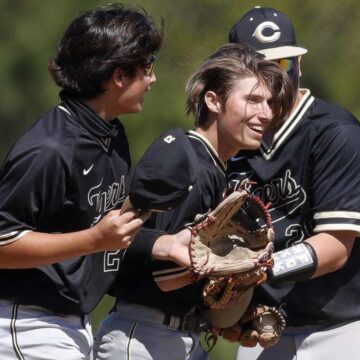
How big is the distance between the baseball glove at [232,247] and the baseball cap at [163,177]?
14 cm

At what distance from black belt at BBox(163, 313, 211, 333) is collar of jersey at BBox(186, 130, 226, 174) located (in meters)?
0.48

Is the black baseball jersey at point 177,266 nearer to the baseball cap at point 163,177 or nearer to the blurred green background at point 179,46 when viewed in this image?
the baseball cap at point 163,177

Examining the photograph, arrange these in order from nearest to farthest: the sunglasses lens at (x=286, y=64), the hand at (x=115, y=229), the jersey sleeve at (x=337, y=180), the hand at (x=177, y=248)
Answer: the hand at (x=115, y=229)
the hand at (x=177, y=248)
the jersey sleeve at (x=337, y=180)
the sunglasses lens at (x=286, y=64)

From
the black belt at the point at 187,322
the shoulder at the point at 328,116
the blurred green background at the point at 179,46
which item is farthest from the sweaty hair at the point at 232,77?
the blurred green background at the point at 179,46

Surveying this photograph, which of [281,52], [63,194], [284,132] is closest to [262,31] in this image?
[281,52]

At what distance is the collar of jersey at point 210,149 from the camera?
372 centimetres

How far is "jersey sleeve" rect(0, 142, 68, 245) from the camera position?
10.9 ft

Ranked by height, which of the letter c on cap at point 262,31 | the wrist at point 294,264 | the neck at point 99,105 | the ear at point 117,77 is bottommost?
the wrist at point 294,264

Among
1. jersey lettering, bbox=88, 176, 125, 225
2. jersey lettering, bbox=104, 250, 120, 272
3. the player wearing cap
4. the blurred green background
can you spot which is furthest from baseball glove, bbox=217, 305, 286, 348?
the blurred green background

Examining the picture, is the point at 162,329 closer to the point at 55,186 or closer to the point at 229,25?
the point at 55,186

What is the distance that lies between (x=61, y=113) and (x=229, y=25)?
3.75m

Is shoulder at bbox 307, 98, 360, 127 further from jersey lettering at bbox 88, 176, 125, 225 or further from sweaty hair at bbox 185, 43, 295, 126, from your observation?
jersey lettering at bbox 88, 176, 125, 225

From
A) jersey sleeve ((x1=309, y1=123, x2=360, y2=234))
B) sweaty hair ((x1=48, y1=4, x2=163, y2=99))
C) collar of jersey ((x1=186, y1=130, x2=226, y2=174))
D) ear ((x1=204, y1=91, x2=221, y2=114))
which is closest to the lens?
sweaty hair ((x1=48, y1=4, x2=163, y2=99))

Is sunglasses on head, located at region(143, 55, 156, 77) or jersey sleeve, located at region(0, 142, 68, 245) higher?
sunglasses on head, located at region(143, 55, 156, 77)
